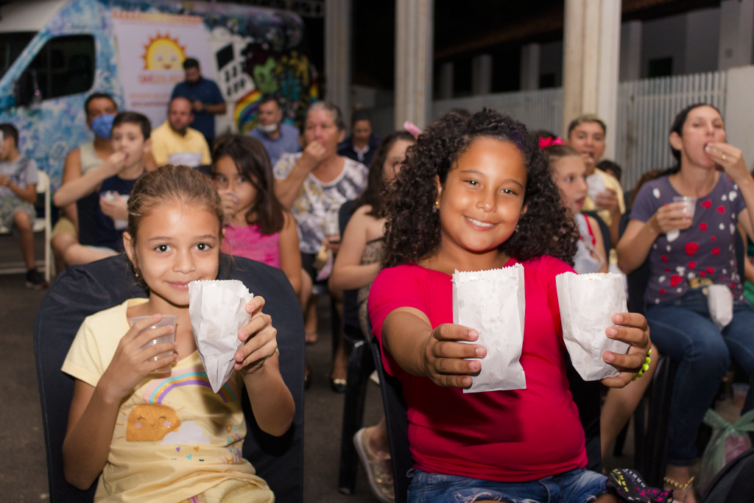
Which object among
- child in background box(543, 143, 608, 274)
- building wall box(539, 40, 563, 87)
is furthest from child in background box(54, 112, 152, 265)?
building wall box(539, 40, 563, 87)

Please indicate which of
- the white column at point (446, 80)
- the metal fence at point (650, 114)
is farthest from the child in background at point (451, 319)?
the white column at point (446, 80)

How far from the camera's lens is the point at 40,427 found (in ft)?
10.0

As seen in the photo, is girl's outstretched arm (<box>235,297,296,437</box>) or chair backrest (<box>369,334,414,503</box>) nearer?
girl's outstretched arm (<box>235,297,296,437</box>)

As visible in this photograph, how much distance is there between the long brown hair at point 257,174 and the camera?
2967mm

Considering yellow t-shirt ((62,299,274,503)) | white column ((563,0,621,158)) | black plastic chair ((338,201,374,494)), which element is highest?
white column ((563,0,621,158))

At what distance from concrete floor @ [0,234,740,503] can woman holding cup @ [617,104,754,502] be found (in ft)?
1.80

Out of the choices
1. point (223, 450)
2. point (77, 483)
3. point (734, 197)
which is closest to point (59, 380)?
point (77, 483)

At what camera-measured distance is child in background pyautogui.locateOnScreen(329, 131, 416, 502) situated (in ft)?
7.95

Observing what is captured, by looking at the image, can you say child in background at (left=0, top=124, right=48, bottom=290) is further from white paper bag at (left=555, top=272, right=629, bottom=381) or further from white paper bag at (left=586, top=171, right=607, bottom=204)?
white paper bag at (left=555, top=272, right=629, bottom=381)

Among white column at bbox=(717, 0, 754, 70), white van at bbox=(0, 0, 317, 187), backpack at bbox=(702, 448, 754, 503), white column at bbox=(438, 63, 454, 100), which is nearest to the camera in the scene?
backpack at bbox=(702, 448, 754, 503)

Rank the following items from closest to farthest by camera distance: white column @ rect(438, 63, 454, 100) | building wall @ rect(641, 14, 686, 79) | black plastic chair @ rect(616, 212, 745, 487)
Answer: black plastic chair @ rect(616, 212, 745, 487)
building wall @ rect(641, 14, 686, 79)
white column @ rect(438, 63, 454, 100)

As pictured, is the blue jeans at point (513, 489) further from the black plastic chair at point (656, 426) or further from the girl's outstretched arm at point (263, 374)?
the black plastic chair at point (656, 426)

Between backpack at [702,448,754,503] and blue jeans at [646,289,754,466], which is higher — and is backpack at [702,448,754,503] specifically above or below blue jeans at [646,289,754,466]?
above

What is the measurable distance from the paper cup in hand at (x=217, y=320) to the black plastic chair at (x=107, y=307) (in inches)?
19.5
